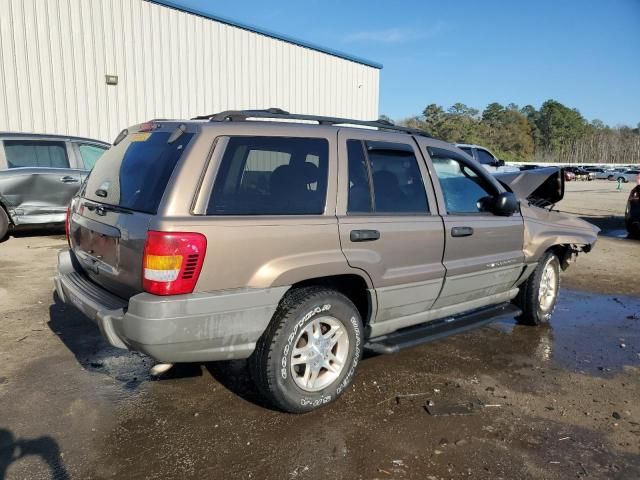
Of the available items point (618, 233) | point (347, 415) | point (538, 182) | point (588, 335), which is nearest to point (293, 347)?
point (347, 415)

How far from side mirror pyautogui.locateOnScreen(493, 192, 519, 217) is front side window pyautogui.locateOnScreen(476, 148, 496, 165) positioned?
12.5 meters

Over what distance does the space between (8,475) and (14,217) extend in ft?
23.1

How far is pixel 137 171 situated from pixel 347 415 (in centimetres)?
203

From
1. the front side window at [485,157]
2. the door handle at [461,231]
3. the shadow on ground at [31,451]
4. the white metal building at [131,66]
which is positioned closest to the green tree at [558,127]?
the front side window at [485,157]

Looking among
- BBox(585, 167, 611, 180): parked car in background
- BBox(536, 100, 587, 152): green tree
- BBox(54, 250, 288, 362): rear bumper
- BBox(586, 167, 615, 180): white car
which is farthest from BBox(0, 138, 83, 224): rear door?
BBox(536, 100, 587, 152): green tree

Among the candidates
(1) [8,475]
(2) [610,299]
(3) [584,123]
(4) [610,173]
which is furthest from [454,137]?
(1) [8,475]

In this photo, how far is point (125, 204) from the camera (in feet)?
10.0

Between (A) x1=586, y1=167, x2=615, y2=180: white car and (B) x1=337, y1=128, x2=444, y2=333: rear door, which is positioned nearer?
(B) x1=337, y1=128, x2=444, y2=333: rear door

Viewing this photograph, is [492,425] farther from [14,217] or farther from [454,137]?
[454,137]

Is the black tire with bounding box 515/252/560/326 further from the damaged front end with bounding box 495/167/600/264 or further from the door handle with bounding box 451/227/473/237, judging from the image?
the door handle with bounding box 451/227/473/237

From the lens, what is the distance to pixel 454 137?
260 ft

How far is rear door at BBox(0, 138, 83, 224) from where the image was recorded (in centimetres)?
838

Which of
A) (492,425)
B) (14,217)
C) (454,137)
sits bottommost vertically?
(492,425)

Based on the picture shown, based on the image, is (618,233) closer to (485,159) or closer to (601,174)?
(485,159)
